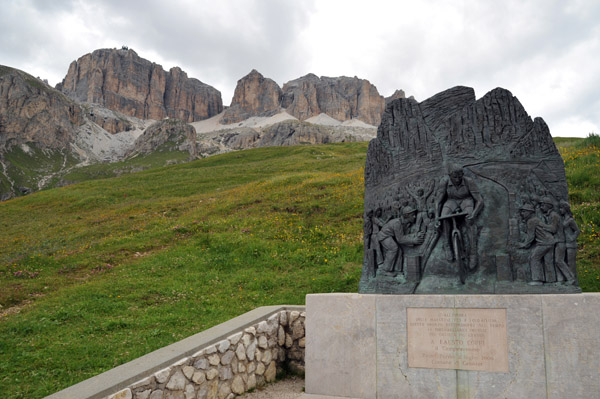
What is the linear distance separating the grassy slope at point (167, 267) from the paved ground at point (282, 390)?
2.29m

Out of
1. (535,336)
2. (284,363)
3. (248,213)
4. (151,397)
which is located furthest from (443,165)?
(248,213)

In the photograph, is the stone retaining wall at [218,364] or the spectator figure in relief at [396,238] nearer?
the stone retaining wall at [218,364]

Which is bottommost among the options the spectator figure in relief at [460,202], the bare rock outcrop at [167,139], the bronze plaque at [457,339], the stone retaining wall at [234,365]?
the stone retaining wall at [234,365]

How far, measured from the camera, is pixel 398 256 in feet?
24.9

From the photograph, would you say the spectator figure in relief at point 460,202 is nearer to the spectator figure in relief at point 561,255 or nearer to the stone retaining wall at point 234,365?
the spectator figure in relief at point 561,255

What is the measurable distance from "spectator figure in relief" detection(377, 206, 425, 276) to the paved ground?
2.76 meters

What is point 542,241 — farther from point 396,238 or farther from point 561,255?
point 396,238

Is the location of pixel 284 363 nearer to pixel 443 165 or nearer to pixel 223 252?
pixel 443 165

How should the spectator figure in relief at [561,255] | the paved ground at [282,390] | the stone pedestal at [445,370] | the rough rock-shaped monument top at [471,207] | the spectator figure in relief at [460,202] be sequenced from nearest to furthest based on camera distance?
the stone pedestal at [445,370], the spectator figure in relief at [561,255], the rough rock-shaped monument top at [471,207], the spectator figure in relief at [460,202], the paved ground at [282,390]

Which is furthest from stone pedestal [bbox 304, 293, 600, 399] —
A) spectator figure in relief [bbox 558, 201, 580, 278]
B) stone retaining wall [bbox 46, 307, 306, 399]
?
stone retaining wall [bbox 46, 307, 306, 399]

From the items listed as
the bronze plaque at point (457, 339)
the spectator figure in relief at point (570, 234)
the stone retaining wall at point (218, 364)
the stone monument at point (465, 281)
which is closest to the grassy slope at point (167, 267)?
the stone retaining wall at point (218, 364)

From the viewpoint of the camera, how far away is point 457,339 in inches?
253

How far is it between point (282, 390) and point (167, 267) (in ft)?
27.3

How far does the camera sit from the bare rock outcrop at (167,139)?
118375mm
